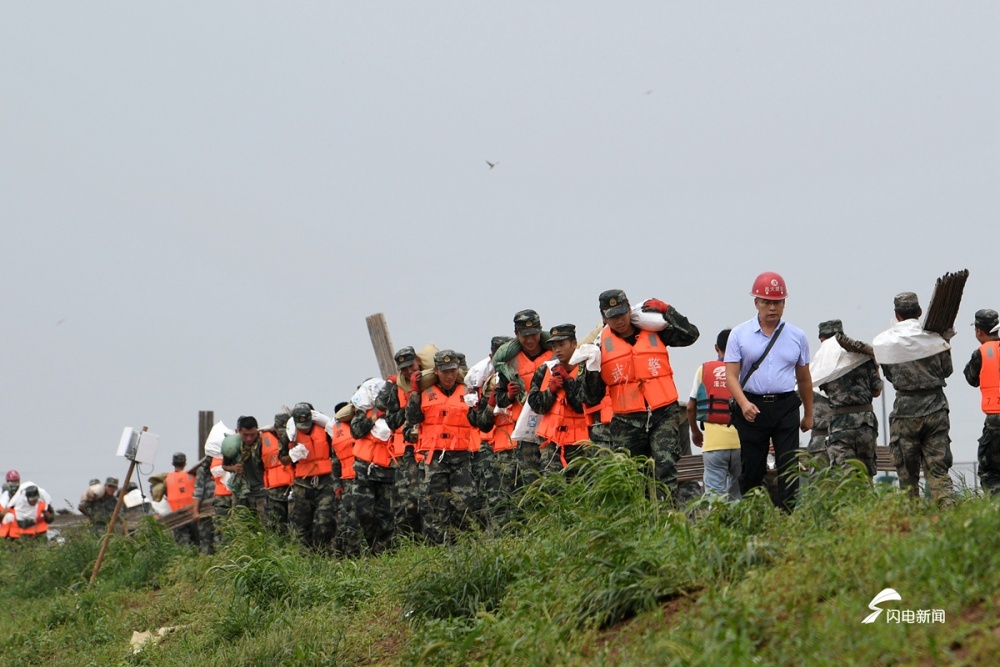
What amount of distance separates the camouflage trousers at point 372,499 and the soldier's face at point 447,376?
2.21 m

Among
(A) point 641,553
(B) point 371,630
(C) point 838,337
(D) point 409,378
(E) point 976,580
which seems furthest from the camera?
(D) point 409,378

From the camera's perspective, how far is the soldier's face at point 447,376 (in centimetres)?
1393

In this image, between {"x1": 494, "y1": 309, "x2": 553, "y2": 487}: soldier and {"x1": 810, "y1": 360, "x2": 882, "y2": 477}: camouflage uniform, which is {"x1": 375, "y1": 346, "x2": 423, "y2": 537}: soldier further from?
{"x1": 810, "y1": 360, "x2": 882, "y2": 477}: camouflage uniform

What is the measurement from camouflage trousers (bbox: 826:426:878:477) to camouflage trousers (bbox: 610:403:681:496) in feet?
9.37

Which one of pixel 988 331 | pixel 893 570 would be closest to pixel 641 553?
pixel 893 570

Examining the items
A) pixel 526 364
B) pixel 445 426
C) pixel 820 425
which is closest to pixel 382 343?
pixel 445 426

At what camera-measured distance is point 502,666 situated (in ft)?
22.3

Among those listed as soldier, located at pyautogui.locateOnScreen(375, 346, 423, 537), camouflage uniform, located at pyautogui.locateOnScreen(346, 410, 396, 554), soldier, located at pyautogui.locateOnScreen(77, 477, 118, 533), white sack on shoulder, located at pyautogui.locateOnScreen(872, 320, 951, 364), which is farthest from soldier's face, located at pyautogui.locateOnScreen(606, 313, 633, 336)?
soldier, located at pyautogui.locateOnScreen(77, 477, 118, 533)

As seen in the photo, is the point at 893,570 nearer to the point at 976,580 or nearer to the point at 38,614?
the point at 976,580

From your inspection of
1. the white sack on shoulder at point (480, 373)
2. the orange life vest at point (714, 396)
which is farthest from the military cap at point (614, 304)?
the white sack on shoulder at point (480, 373)

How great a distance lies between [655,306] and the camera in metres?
10.5

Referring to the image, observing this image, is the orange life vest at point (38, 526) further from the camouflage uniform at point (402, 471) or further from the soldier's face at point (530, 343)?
the soldier's face at point (530, 343)

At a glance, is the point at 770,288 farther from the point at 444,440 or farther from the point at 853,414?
the point at 444,440

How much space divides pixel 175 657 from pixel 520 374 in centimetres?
444
